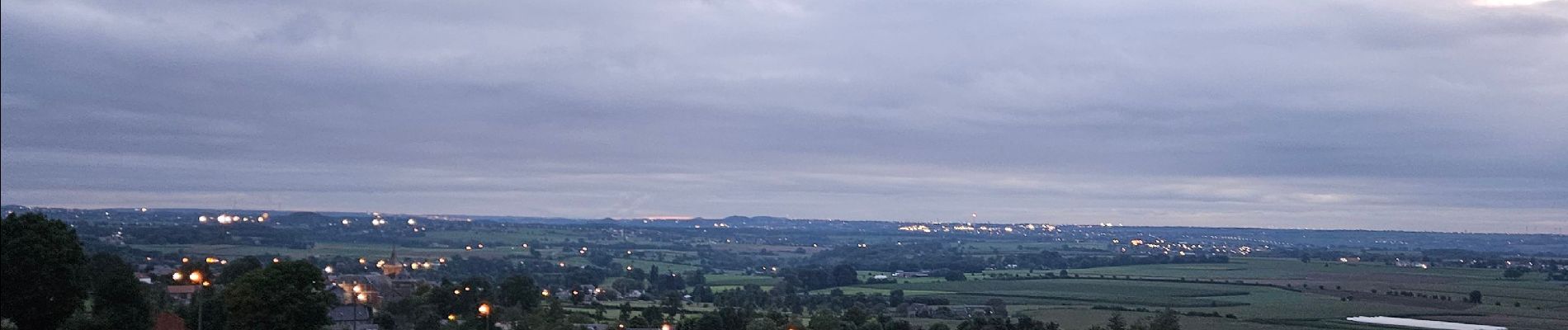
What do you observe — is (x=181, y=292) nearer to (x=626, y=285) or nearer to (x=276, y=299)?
(x=276, y=299)

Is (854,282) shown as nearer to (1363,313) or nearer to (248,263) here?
(1363,313)

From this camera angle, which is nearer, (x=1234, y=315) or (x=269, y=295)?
(x=269, y=295)

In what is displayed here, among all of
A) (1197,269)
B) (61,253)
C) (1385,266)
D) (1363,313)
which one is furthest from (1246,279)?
(61,253)

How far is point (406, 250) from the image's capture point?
6545 inches

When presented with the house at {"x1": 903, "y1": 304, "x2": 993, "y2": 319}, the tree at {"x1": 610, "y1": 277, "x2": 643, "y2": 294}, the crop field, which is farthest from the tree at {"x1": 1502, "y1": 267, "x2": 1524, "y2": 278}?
the tree at {"x1": 610, "y1": 277, "x2": 643, "y2": 294}

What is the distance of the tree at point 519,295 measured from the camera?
6694 centimetres

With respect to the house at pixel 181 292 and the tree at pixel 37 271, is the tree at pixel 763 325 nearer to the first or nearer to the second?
the tree at pixel 37 271

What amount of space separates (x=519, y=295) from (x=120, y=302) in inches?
917

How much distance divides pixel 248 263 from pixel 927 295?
4853cm

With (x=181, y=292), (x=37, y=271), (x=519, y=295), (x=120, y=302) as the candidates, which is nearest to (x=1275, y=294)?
(x=519, y=295)

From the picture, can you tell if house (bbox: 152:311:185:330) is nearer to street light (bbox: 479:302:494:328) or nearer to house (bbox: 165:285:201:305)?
street light (bbox: 479:302:494:328)

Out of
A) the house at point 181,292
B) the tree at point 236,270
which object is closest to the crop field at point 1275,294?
the tree at point 236,270

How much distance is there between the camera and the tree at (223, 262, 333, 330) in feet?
130

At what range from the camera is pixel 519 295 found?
67.5 meters
